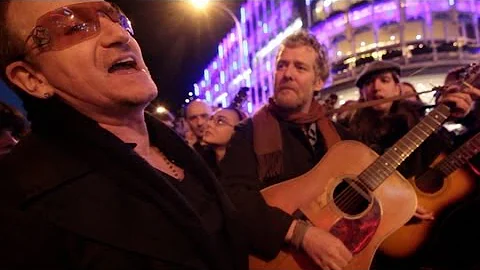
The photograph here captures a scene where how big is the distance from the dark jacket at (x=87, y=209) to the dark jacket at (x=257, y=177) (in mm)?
922

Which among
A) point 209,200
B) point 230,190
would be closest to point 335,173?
point 230,190

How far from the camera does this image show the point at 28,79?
1.45 meters

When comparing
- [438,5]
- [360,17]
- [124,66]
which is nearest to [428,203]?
[124,66]

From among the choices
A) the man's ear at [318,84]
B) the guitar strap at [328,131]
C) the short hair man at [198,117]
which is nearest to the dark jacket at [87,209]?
the guitar strap at [328,131]

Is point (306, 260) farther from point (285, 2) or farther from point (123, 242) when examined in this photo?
point (285, 2)

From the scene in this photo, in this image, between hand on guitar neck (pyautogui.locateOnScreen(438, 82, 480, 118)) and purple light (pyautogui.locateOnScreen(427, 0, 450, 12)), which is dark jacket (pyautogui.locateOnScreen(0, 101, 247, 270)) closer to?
hand on guitar neck (pyautogui.locateOnScreen(438, 82, 480, 118))

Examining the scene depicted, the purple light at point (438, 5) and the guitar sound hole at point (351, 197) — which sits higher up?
the purple light at point (438, 5)

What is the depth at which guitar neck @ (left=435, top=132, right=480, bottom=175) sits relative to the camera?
10.8ft

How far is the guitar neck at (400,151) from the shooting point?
2726mm

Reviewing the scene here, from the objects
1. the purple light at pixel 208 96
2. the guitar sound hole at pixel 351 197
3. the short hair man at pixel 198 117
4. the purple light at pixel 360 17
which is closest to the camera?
the guitar sound hole at pixel 351 197

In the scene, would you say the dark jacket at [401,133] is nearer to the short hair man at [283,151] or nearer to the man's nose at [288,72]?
the short hair man at [283,151]

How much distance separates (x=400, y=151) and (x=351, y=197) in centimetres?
51

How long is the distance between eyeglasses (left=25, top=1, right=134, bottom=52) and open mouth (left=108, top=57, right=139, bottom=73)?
0.40 ft

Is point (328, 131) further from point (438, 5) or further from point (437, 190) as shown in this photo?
point (438, 5)
